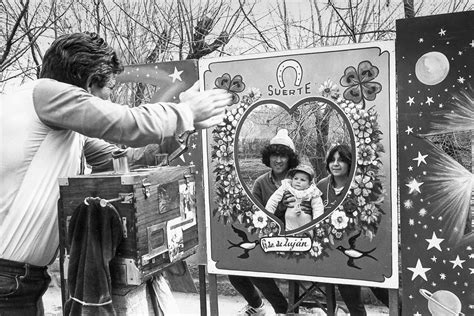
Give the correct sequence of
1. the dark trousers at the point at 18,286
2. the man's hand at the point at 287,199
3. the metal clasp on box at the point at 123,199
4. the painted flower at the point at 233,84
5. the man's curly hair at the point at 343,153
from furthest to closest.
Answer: the painted flower at the point at 233,84 < the man's hand at the point at 287,199 < the man's curly hair at the point at 343,153 < the dark trousers at the point at 18,286 < the metal clasp on box at the point at 123,199

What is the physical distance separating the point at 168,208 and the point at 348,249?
1698mm

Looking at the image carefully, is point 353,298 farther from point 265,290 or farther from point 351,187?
point 351,187

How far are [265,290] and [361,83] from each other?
62.0 inches

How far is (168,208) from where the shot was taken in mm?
1821

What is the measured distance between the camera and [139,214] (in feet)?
5.52

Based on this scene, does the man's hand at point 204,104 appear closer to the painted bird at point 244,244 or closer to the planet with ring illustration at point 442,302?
the painted bird at point 244,244

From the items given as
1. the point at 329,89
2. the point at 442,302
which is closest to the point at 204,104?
the point at 329,89

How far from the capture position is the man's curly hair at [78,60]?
1.76 m

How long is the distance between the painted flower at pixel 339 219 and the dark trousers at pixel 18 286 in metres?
1.86

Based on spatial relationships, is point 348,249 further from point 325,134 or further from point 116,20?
point 116,20

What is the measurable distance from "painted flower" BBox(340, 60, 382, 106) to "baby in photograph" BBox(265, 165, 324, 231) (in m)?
0.53

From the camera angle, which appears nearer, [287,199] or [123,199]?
[123,199]

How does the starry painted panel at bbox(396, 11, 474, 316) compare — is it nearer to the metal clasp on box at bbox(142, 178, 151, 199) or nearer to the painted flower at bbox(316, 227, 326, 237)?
the painted flower at bbox(316, 227, 326, 237)

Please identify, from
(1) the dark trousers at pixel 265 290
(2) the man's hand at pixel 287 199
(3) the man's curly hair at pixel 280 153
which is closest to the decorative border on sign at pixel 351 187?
(2) the man's hand at pixel 287 199
